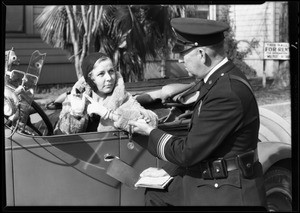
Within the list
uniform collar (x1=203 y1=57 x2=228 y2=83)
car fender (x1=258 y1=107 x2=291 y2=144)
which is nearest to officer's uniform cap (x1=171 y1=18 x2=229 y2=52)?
uniform collar (x1=203 y1=57 x2=228 y2=83)

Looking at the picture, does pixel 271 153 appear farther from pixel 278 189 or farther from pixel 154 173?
pixel 154 173

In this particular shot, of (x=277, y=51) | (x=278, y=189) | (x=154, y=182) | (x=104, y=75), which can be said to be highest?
(x=277, y=51)

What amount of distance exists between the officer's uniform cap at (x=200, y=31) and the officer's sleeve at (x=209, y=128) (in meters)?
0.33

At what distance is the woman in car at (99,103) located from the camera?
10.3ft

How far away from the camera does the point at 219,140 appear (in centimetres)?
274

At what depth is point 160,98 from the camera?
3547 millimetres

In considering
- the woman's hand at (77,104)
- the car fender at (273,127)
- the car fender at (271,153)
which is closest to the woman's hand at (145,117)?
the woman's hand at (77,104)

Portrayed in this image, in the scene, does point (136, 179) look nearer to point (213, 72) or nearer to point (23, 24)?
point (213, 72)

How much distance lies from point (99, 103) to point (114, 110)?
0.10 m

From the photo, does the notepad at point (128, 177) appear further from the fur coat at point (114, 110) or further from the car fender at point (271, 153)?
the car fender at point (271, 153)

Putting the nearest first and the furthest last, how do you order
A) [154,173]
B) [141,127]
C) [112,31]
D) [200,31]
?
1. [200,31]
2. [141,127]
3. [154,173]
4. [112,31]

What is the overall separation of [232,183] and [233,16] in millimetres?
970

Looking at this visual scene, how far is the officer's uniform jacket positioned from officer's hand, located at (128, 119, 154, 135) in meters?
0.05

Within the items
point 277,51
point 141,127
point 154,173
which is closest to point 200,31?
point 277,51
